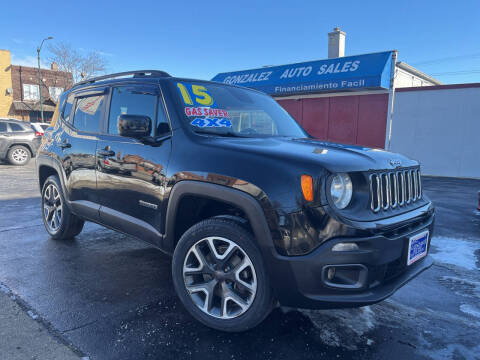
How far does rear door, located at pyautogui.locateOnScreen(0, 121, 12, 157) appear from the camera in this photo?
41.2ft

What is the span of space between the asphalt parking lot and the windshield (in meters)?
1.53

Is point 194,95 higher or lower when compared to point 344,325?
higher

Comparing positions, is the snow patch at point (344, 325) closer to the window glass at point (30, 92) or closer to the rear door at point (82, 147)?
the rear door at point (82, 147)

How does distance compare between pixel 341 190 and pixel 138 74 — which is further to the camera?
pixel 138 74

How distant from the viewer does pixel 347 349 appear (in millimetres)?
2350

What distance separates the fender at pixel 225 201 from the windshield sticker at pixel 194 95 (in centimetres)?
79

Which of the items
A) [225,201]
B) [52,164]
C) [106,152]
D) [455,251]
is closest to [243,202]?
[225,201]

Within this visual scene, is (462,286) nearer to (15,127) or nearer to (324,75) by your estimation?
(324,75)

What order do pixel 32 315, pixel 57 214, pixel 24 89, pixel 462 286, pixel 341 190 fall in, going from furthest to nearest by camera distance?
pixel 24 89
pixel 57 214
pixel 462 286
pixel 32 315
pixel 341 190

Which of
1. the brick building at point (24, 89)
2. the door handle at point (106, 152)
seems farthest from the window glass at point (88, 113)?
the brick building at point (24, 89)

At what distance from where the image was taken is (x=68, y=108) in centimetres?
427

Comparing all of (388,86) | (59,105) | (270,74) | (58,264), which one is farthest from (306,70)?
(58,264)

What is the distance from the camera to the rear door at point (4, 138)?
12.5 metres

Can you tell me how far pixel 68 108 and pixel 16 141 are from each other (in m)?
10.4
